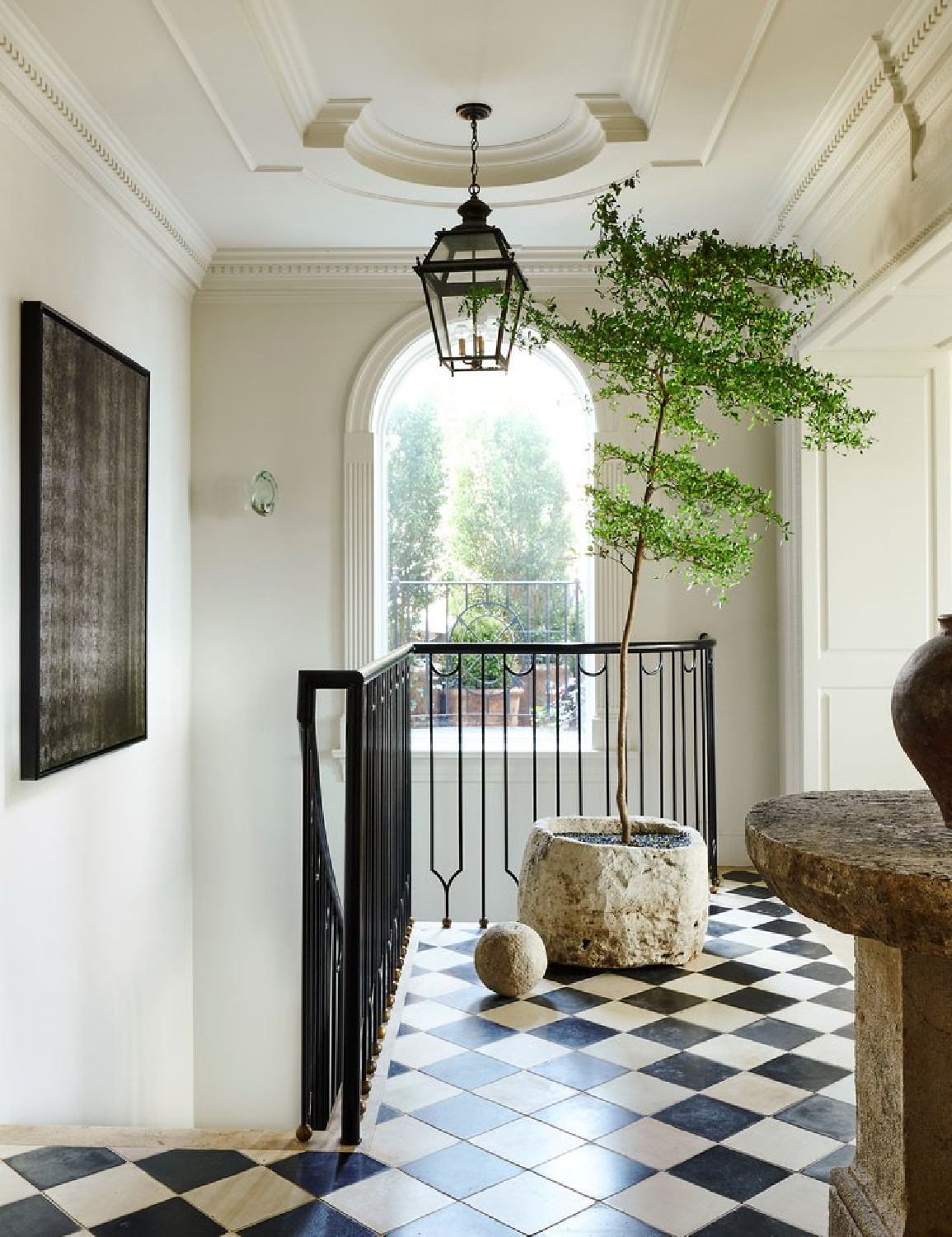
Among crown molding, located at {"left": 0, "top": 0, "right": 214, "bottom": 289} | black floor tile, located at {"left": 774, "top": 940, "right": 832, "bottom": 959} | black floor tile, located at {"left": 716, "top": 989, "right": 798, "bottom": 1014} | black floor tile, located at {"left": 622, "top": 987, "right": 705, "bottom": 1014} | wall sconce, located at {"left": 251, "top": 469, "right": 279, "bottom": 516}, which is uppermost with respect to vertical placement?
crown molding, located at {"left": 0, "top": 0, "right": 214, "bottom": 289}

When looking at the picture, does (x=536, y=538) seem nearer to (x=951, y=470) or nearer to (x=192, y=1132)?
(x=951, y=470)

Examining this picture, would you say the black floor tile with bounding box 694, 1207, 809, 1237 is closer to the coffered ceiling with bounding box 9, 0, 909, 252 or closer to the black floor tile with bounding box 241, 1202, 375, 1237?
the black floor tile with bounding box 241, 1202, 375, 1237

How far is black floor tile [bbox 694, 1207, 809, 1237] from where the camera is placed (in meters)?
2.15

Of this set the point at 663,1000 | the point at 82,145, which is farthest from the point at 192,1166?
the point at 82,145

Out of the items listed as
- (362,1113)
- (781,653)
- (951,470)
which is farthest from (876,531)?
(362,1113)

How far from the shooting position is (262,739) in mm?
5805

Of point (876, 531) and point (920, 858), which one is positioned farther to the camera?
point (876, 531)

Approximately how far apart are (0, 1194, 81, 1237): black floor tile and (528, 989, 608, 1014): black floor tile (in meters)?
1.54

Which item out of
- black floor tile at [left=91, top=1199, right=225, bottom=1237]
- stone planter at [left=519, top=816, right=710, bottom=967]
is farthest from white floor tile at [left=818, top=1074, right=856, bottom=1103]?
black floor tile at [left=91, top=1199, right=225, bottom=1237]

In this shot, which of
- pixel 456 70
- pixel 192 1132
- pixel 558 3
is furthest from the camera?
pixel 456 70

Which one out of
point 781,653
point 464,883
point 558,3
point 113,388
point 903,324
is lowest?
point 464,883

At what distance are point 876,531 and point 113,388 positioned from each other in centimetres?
343

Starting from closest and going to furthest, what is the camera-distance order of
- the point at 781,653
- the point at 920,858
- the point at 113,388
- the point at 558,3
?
the point at 920,858 < the point at 558,3 < the point at 113,388 < the point at 781,653

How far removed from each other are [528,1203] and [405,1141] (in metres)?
0.36
